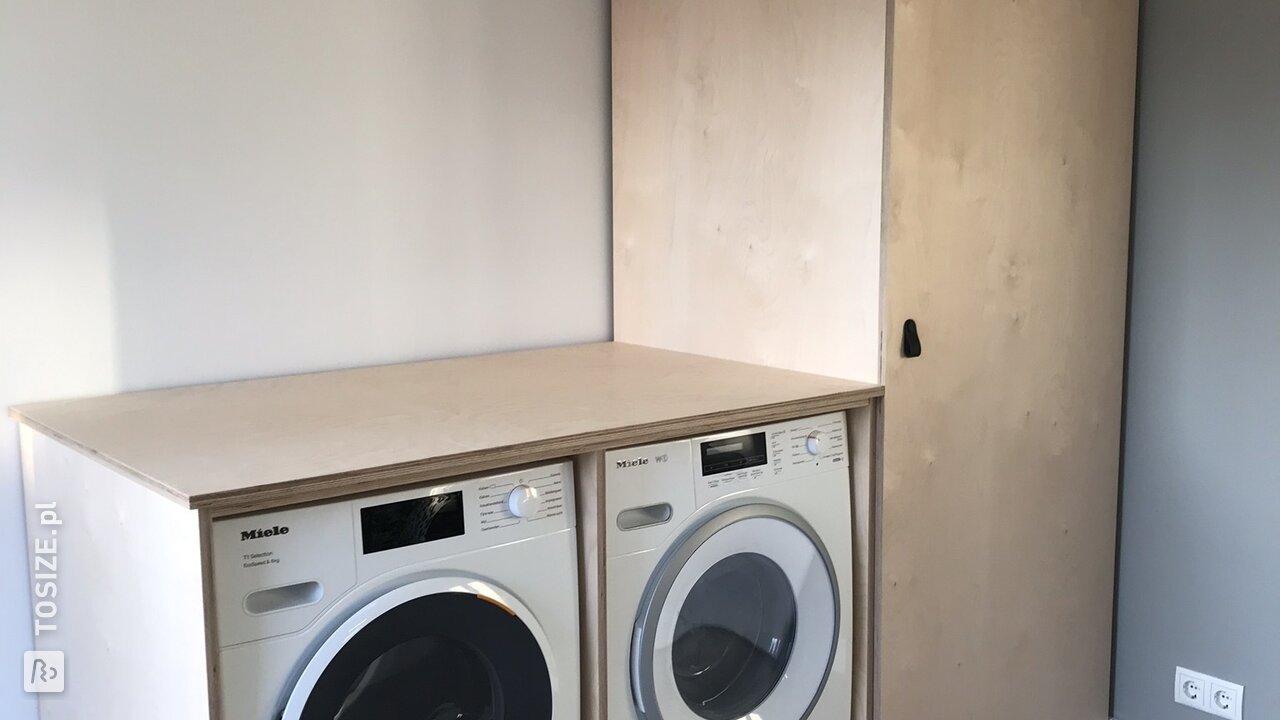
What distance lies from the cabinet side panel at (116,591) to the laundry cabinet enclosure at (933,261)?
1.17 meters

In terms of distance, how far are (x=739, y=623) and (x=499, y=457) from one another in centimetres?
65

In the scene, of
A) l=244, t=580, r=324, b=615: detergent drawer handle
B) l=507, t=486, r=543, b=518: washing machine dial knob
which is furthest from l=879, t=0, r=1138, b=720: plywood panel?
l=244, t=580, r=324, b=615: detergent drawer handle

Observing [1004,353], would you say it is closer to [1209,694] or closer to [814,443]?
[814,443]

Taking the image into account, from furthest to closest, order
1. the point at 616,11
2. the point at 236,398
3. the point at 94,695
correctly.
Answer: the point at 616,11 < the point at 236,398 < the point at 94,695

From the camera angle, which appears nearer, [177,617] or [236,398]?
[177,617]

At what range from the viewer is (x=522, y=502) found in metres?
1.56

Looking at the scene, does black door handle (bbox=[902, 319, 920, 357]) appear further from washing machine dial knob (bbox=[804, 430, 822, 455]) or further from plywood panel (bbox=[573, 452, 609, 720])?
plywood panel (bbox=[573, 452, 609, 720])

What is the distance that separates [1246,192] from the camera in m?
2.25

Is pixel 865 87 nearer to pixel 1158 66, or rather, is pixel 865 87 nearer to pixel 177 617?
pixel 1158 66

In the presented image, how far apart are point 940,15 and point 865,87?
0.62 ft

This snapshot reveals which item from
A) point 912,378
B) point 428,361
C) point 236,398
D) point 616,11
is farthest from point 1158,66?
point 236,398

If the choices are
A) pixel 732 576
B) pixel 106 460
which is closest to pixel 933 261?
pixel 732 576

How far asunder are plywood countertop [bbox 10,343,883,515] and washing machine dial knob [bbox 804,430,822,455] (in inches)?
2.1

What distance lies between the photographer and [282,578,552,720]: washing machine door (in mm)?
1388
